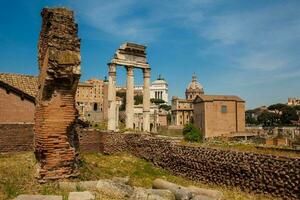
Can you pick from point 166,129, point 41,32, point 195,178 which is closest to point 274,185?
point 195,178

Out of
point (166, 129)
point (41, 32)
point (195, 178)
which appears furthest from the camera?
point (166, 129)

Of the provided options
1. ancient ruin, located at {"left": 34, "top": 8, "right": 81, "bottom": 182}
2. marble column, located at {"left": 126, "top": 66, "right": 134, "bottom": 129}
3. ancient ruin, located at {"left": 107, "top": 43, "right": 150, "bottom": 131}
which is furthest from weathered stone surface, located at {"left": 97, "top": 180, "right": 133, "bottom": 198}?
marble column, located at {"left": 126, "top": 66, "right": 134, "bottom": 129}

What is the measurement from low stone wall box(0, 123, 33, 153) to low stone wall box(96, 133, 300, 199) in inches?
261

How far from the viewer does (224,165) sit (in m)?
14.5

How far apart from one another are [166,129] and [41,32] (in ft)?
223

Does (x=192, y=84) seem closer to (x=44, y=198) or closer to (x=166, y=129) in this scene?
(x=166, y=129)

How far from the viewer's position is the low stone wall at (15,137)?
16344 mm

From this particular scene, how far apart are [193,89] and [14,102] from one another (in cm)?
9306

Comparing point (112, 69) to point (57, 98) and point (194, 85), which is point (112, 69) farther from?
point (194, 85)

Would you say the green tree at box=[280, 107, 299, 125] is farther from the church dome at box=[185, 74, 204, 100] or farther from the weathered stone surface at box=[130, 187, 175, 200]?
the weathered stone surface at box=[130, 187, 175, 200]

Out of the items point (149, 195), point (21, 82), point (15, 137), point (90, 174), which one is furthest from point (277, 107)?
point (149, 195)

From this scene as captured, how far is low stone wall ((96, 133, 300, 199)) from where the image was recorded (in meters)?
11.8

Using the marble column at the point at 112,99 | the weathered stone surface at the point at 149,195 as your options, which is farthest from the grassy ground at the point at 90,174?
the marble column at the point at 112,99

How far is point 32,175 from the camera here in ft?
32.9
